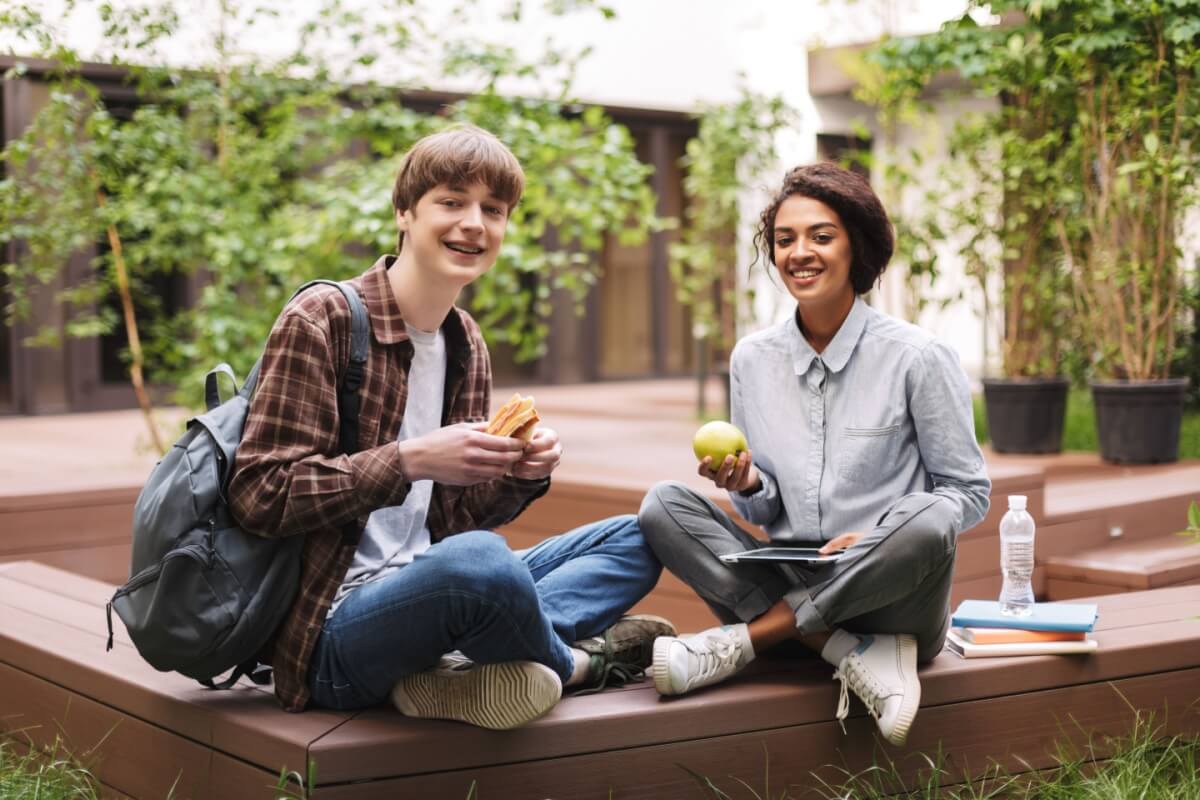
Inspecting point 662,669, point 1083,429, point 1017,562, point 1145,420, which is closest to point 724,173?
point 1083,429

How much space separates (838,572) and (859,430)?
12.5 inches

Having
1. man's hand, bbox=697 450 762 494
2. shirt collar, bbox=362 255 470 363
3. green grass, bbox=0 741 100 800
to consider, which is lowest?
green grass, bbox=0 741 100 800

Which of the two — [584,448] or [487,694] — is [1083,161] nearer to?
[584,448]

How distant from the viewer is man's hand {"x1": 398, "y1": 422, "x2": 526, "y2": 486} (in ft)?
7.76

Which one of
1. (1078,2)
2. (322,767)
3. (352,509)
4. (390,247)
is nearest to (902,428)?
(352,509)

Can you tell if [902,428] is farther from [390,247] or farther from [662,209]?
[662,209]

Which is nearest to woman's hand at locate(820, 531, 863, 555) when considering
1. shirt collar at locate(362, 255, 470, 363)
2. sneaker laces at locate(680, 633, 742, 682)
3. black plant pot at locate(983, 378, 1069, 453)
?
sneaker laces at locate(680, 633, 742, 682)

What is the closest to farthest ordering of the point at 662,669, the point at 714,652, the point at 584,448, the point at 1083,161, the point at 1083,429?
1. the point at 662,669
2. the point at 714,652
3. the point at 1083,161
4. the point at 584,448
5. the point at 1083,429

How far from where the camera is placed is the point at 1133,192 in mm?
6211

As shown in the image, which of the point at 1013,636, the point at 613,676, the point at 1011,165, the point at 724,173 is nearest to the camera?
the point at 613,676

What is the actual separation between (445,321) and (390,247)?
10.0ft

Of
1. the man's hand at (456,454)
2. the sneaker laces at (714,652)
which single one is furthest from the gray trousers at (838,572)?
the man's hand at (456,454)

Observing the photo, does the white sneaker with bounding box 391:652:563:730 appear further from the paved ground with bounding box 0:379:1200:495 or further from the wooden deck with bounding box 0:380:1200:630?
the paved ground with bounding box 0:379:1200:495

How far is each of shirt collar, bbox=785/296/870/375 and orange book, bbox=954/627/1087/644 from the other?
2.04ft
